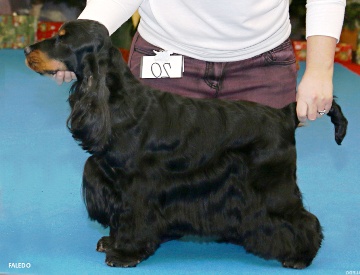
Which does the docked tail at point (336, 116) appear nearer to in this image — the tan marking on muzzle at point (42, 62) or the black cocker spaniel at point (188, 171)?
the black cocker spaniel at point (188, 171)

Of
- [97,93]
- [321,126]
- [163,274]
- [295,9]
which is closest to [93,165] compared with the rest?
[97,93]

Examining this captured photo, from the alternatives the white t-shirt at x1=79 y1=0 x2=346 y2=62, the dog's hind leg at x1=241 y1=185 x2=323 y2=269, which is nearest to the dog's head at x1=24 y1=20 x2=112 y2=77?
the white t-shirt at x1=79 y1=0 x2=346 y2=62

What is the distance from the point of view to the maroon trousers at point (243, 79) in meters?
2.85

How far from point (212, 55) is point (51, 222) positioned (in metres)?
1.02

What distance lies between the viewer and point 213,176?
98.6 inches

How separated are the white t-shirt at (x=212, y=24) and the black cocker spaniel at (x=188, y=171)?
0.32 metres

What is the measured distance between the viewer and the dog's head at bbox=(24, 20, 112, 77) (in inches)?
93.0

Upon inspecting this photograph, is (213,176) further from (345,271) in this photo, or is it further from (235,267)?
(345,271)

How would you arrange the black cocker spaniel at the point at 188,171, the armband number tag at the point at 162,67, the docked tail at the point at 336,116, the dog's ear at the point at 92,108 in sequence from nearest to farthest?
1. the dog's ear at the point at 92,108
2. the black cocker spaniel at the point at 188,171
3. the docked tail at the point at 336,116
4. the armband number tag at the point at 162,67

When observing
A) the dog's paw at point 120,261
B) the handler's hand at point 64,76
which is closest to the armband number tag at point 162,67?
the handler's hand at point 64,76

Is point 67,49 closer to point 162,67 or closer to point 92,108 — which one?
point 92,108

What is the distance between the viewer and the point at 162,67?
113 inches

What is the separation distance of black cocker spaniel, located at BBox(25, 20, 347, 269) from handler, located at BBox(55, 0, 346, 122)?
284 mm

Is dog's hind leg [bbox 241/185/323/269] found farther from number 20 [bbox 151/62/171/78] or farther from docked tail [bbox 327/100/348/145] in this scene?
number 20 [bbox 151/62/171/78]
